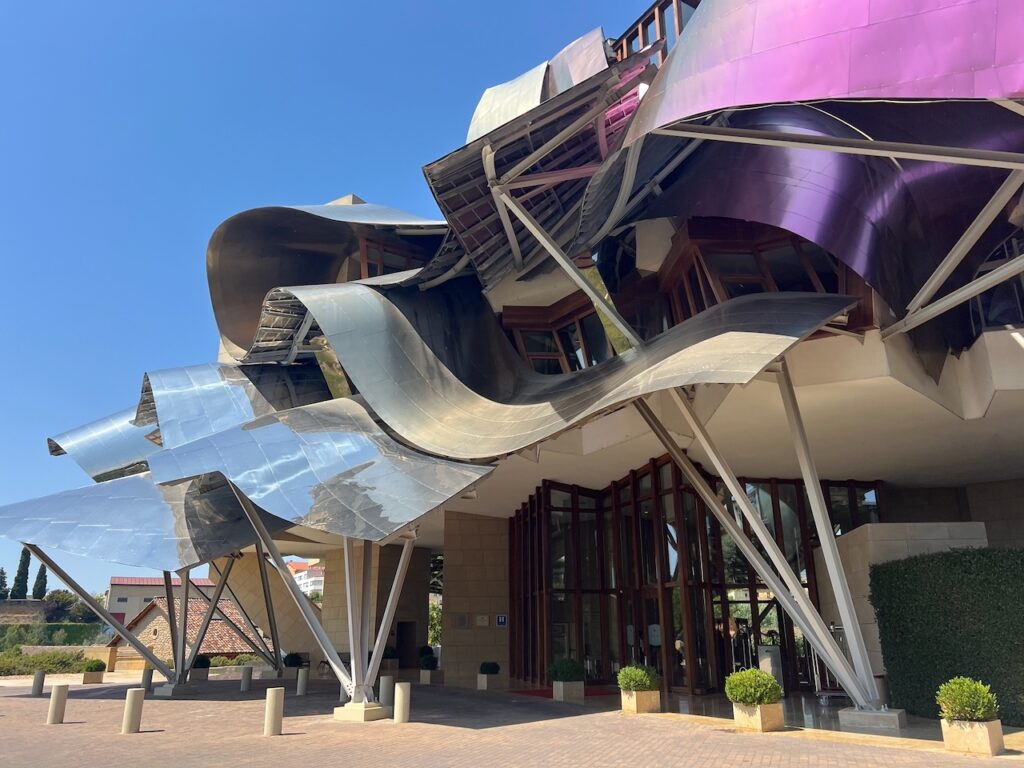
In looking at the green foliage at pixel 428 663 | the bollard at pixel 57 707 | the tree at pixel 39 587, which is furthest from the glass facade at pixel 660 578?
the tree at pixel 39 587

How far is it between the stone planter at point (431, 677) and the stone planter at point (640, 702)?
14528mm

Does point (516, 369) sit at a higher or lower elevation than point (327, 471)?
higher

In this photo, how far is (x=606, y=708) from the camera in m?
17.2

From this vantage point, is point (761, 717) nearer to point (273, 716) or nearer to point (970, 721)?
point (970, 721)

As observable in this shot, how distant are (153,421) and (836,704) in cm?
2672

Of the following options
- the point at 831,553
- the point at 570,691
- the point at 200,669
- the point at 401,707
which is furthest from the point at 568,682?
the point at 200,669

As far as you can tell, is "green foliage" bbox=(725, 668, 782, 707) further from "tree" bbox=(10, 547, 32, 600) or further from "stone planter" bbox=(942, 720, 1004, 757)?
"tree" bbox=(10, 547, 32, 600)

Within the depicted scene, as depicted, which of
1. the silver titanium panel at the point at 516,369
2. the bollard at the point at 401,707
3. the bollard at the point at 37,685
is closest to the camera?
the silver titanium panel at the point at 516,369

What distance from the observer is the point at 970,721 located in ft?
34.5

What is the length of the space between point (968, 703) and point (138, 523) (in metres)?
20.4

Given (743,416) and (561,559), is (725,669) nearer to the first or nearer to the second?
(561,559)

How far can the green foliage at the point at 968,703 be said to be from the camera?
34.4 feet

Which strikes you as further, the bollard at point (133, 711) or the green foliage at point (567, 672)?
the green foliage at point (567, 672)

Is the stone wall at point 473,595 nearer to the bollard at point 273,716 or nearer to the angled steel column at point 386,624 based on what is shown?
the angled steel column at point 386,624
